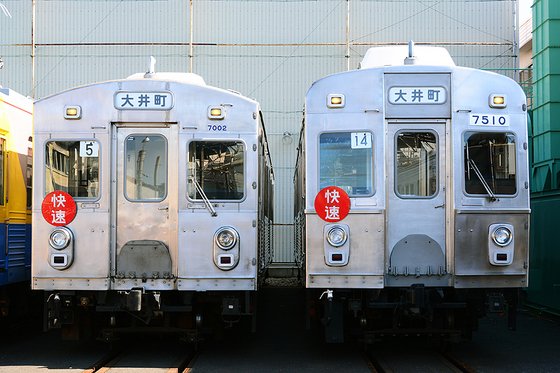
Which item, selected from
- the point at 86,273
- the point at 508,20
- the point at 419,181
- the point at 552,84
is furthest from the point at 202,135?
the point at 508,20

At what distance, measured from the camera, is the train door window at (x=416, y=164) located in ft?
19.5

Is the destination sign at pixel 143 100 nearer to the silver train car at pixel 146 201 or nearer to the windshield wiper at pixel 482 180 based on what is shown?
the silver train car at pixel 146 201

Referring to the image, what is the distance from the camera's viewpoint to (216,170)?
19.9 feet

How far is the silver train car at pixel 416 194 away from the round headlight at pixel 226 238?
2.78 ft

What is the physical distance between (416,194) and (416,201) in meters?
0.08

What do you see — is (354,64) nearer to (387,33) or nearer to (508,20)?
(387,33)

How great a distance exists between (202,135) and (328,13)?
933cm

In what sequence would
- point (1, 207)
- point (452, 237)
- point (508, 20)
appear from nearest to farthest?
point (452, 237), point (1, 207), point (508, 20)

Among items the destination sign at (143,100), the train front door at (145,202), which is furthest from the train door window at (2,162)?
the destination sign at (143,100)

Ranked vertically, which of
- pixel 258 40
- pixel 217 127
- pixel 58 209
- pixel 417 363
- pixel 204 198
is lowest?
pixel 417 363

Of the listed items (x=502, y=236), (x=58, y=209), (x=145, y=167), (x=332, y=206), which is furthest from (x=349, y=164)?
(x=58, y=209)

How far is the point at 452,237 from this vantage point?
578 centimetres

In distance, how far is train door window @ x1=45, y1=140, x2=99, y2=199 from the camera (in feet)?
19.8

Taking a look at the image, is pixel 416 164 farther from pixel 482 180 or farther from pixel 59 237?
pixel 59 237
